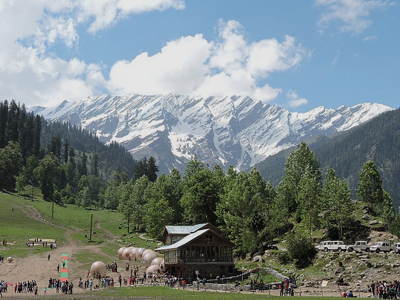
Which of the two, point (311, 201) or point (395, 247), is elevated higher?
point (311, 201)

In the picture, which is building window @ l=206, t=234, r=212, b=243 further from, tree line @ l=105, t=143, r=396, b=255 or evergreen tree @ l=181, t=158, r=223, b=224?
evergreen tree @ l=181, t=158, r=223, b=224

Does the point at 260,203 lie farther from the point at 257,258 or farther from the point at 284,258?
the point at 284,258

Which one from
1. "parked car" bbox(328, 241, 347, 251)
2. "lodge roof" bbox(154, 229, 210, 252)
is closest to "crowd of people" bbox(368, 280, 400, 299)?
"parked car" bbox(328, 241, 347, 251)

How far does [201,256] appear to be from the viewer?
→ 289ft

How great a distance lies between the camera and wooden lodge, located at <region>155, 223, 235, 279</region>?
8681 cm

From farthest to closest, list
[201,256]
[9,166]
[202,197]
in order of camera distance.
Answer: [9,166], [202,197], [201,256]

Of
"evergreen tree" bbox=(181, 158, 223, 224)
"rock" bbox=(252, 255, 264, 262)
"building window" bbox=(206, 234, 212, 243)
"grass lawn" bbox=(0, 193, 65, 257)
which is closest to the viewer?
"rock" bbox=(252, 255, 264, 262)

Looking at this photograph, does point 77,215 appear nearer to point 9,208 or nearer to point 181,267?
point 9,208

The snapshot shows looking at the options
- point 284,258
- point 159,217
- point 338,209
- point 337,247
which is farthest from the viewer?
point 159,217

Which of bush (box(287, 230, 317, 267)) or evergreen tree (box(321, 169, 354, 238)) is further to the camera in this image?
evergreen tree (box(321, 169, 354, 238))

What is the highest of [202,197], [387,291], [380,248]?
[202,197]

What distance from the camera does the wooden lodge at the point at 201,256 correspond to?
86.8m

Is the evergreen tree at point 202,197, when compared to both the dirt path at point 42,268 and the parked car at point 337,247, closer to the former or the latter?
the dirt path at point 42,268

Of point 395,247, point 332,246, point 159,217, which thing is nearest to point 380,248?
point 395,247
